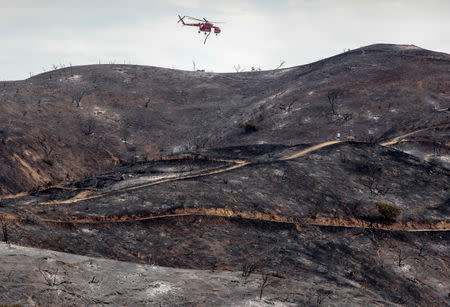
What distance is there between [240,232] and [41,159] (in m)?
Result: 26.0

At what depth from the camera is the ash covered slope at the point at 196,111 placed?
41406mm

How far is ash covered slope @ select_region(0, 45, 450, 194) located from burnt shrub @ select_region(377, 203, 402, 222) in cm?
1306

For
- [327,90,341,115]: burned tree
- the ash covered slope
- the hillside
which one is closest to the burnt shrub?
the hillside

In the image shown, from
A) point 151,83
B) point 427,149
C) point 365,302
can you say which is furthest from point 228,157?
point 151,83

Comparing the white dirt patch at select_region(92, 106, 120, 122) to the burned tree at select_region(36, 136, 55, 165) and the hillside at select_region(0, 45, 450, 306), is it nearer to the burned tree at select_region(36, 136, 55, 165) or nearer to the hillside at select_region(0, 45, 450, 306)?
the hillside at select_region(0, 45, 450, 306)

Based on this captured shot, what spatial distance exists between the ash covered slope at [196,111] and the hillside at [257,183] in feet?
0.88

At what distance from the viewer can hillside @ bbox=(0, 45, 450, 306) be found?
17666mm

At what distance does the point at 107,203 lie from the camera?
22219 mm

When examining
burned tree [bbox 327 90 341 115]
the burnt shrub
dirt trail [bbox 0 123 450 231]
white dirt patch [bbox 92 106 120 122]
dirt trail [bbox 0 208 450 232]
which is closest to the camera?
dirt trail [bbox 0 208 450 232]

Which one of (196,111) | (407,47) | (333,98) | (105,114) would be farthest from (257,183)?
(407,47)

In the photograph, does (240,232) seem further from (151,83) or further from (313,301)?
(151,83)

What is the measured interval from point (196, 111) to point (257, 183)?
35939 mm

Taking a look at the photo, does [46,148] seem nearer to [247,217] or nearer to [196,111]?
[196,111]

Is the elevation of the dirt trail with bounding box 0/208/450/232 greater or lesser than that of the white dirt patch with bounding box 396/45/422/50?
lesser
